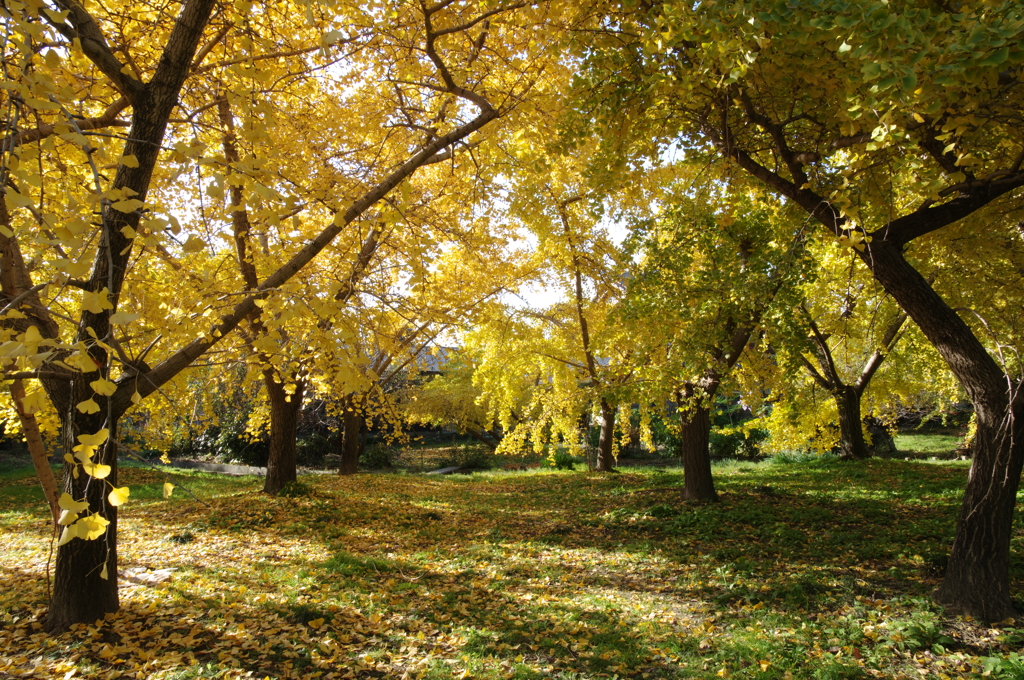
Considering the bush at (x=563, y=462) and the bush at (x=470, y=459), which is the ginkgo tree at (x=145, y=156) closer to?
the bush at (x=563, y=462)

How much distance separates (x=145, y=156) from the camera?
12.0ft

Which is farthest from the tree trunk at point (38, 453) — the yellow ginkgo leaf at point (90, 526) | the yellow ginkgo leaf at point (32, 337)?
the yellow ginkgo leaf at point (90, 526)

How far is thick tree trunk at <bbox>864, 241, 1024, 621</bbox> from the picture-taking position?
3.82 m

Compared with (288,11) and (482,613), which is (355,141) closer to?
(288,11)

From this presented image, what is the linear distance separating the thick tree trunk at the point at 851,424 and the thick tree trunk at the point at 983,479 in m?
9.77

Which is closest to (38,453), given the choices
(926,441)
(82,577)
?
(82,577)

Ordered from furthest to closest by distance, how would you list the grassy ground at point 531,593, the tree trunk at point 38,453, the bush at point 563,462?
the bush at point 563,462 < the grassy ground at point 531,593 < the tree trunk at point 38,453

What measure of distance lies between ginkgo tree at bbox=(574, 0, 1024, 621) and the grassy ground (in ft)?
3.16

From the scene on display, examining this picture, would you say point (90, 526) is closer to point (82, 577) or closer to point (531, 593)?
point (82, 577)

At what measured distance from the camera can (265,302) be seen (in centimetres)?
318

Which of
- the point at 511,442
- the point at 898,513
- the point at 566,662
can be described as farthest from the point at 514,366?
the point at 566,662

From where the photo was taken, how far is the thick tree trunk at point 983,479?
12.5 feet

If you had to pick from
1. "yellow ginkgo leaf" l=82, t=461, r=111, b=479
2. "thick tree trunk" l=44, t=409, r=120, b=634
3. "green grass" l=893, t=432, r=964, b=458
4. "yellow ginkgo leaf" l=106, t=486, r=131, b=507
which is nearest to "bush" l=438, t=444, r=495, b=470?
"green grass" l=893, t=432, r=964, b=458

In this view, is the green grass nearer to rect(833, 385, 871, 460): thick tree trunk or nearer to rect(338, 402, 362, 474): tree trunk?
rect(833, 385, 871, 460): thick tree trunk
